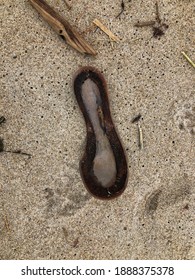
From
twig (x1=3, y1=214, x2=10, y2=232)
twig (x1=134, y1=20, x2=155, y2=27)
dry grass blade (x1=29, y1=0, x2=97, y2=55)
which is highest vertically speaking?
dry grass blade (x1=29, y1=0, x2=97, y2=55)

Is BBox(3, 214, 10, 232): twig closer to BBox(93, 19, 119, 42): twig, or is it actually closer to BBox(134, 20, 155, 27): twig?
BBox(93, 19, 119, 42): twig

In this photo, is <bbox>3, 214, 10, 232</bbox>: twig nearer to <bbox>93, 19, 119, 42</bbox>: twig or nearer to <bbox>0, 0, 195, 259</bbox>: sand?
<bbox>0, 0, 195, 259</bbox>: sand

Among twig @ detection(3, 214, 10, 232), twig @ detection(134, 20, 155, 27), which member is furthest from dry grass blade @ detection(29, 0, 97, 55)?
twig @ detection(3, 214, 10, 232)

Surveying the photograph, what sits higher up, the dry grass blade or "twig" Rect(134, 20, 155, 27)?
the dry grass blade

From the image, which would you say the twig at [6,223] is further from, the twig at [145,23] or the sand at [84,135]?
the twig at [145,23]

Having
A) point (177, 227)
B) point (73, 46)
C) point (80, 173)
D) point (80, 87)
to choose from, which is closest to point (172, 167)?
point (177, 227)

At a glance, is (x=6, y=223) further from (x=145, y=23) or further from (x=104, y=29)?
(x=145, y=23)

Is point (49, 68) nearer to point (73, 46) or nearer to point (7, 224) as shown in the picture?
point (73, 46)
